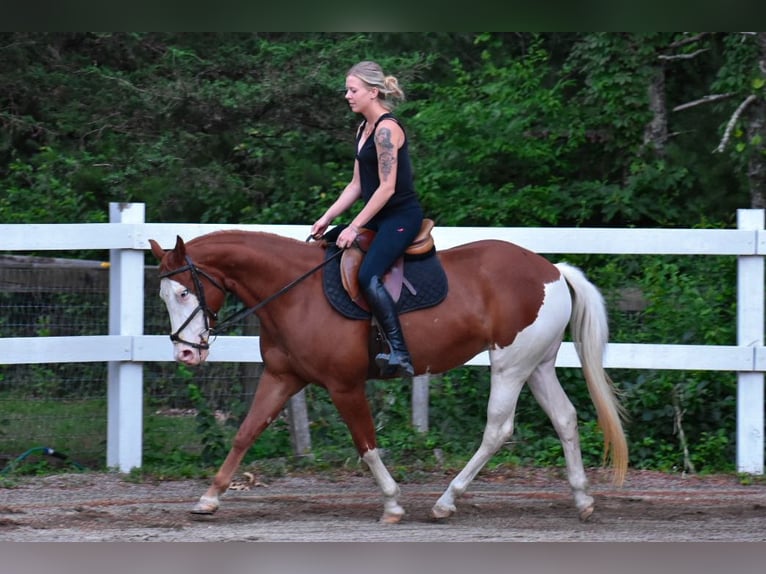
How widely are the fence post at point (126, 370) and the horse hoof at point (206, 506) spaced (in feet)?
5.09

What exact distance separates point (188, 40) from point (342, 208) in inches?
259

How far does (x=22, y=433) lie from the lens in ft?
25.5

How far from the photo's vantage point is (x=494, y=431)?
19.3 ft

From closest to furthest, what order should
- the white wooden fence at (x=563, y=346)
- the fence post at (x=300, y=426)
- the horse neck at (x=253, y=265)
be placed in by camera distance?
1. the horse neck at (x=253, y=265)
2. the white wooden fence at (x=563, y=346)
3. the fence post at (x=300, y=426)

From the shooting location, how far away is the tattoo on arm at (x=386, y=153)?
5547mm

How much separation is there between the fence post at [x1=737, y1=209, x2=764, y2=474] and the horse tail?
1.43m

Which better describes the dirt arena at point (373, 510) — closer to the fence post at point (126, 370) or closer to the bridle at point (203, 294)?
the fence post at point (126, 370)

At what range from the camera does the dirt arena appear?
17.9ft

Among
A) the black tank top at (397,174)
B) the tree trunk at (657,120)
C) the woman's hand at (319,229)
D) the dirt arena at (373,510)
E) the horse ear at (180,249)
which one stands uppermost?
the tree trunk at (657,120)

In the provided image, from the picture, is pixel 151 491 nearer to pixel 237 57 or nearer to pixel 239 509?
pixel 239 509

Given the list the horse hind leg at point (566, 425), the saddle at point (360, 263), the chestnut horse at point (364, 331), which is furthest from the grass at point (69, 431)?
the horse hind leg at point (566, 425)

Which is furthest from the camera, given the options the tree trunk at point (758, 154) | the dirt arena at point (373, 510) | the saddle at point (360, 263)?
the tree trunk at point (758, 154)

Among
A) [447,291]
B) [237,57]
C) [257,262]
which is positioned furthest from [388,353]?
[237,57]

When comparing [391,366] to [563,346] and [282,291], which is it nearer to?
[282,291]
